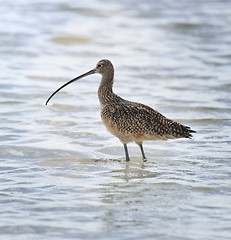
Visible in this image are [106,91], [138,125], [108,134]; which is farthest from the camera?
[108,134]

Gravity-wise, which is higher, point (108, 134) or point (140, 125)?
point (140, 125)

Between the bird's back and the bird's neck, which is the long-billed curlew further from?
the bird's neck

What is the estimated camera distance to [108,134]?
9.16 m

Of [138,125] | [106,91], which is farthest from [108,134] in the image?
[138,125]

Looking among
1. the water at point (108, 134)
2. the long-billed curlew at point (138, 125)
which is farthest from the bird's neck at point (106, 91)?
the water at point (108, 134)

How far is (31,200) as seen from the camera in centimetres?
619

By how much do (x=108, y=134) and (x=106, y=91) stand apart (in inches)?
43.7

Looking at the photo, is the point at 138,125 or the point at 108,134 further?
the point at 108,134

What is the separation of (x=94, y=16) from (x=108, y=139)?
11.4 meters

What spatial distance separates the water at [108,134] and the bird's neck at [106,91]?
65 centimetres

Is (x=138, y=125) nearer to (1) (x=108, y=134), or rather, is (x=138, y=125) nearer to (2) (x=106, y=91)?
(2) (x=106, y=91)

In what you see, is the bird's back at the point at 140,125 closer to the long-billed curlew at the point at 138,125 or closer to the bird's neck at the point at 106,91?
the long-billed curlew at the point at 138,125

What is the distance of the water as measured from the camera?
5750 millimetres

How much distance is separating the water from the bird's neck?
651mm
